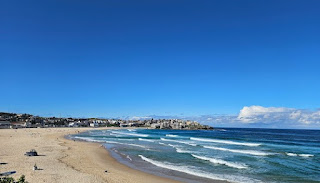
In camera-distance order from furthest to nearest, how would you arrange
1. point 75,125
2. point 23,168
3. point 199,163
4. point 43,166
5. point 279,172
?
point 75,125 → point 199,163 → point 279,172 → point 43,166 → point 23,168

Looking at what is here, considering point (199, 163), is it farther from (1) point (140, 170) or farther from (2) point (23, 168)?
(2) point (23, 168)

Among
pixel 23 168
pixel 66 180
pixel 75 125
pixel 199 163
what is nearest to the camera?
pixel 66 180

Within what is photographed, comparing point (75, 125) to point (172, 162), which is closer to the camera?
point (172, 162)

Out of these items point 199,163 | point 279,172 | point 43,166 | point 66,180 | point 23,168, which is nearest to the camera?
point 66,180

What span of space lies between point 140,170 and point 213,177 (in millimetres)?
6081

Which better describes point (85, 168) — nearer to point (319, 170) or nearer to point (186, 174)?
point (186, 174)

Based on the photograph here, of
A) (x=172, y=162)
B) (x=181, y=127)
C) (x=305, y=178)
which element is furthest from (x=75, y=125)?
(x=305, y=178)

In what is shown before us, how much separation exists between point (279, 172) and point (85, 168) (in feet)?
52.3

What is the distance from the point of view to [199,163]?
25500 millimetres

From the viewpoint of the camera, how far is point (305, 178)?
20250mm

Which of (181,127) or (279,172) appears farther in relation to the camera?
(181,127)

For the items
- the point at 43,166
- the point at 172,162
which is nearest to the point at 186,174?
the point at 172,162

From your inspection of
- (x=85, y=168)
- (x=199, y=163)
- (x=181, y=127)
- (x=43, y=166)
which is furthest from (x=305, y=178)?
(x=181, y=127)

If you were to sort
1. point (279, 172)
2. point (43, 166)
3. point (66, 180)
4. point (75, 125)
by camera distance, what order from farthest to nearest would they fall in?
point (75, 125), point (279, 172), point (43, 166), point (66, 180)
